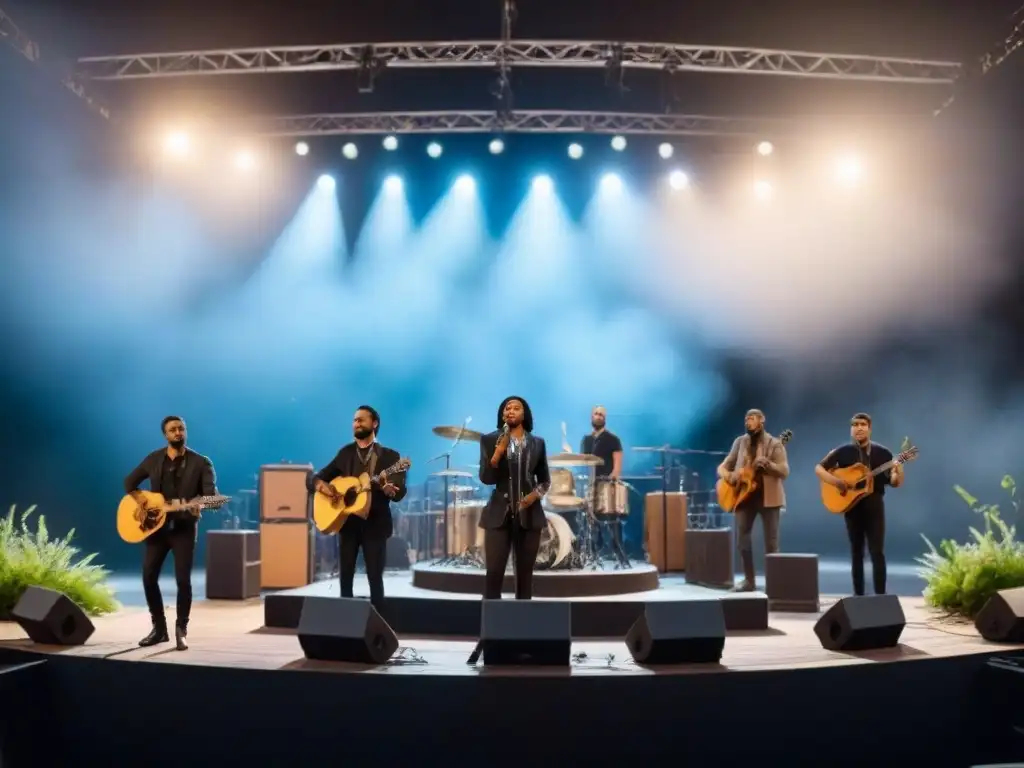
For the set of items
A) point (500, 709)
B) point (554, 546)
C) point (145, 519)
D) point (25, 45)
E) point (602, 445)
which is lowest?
point (500, 709)

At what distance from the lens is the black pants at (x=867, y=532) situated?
729 cm

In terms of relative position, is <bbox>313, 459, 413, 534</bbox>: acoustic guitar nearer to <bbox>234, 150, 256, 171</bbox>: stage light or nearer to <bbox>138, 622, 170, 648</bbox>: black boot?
<bbox>138, 622, 170, 648</bbox>: black boot

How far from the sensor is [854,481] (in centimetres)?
736

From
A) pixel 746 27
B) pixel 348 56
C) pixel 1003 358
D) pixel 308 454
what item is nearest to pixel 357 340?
pixel 308 454

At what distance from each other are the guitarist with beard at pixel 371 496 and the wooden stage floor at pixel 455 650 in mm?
597

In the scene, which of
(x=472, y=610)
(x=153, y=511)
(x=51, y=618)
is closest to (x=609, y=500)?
(x=472, y=610)

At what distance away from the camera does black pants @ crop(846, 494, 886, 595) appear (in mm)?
7285

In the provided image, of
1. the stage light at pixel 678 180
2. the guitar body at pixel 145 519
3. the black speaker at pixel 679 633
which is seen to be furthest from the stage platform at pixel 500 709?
the stage light at pixel 678 180

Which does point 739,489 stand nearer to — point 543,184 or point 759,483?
point 759,483

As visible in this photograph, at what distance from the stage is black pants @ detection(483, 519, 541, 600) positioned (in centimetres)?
51

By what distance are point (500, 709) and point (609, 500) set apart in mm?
3666

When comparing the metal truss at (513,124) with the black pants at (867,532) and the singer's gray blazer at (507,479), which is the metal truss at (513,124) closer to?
the black pants at (867,532)

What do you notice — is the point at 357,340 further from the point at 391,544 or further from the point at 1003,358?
the point at 1003,358

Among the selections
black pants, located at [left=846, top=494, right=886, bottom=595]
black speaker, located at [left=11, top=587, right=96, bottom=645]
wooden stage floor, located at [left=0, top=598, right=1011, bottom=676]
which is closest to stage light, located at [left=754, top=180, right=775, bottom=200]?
black pants, located at [left=846, top=494, right=886, bottom=595]
